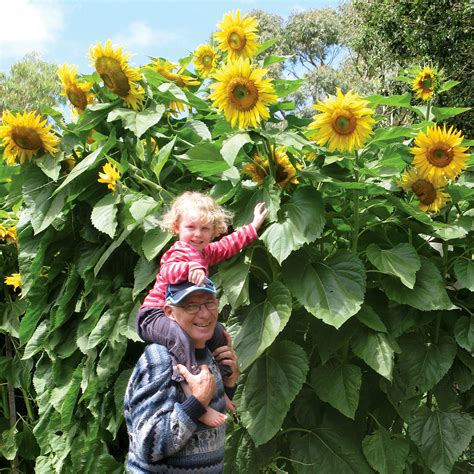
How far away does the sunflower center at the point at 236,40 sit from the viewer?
3.16 m

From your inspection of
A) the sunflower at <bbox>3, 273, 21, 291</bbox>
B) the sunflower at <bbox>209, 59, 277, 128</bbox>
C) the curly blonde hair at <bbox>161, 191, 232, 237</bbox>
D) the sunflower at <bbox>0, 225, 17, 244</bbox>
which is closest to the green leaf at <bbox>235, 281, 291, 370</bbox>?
the curly blonde hair at <bbox>161, 191, 232, 237</bbox>

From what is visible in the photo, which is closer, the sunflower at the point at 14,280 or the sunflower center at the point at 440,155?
the sunflower center at the point at 440,155

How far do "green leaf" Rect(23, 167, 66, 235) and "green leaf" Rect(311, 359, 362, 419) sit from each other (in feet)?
4.14

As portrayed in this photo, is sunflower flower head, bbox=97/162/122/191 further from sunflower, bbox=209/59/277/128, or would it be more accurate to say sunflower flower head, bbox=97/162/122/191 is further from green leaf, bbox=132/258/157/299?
sunflower, bbox=209/59/277/128

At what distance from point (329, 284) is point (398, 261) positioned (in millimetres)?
272

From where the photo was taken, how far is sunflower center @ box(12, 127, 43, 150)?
10.7 feet

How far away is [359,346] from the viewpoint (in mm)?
2707

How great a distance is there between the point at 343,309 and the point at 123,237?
88 cm

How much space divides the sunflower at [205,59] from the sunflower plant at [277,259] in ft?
1.20

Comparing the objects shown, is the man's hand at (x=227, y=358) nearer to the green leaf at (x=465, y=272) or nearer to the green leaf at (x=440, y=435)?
the green leaf at (x=440, y=435)

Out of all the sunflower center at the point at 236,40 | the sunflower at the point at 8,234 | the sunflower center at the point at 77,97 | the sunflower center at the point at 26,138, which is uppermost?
the sunflower center at the point at 236,40

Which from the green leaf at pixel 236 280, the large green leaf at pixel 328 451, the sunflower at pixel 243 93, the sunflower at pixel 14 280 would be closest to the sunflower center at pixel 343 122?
the sunflower at pixel 243 93

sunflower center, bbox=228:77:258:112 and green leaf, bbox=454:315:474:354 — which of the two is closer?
sunflower center, bbox=228:77:258:112

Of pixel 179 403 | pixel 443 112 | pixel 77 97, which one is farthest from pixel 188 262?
pixel 443 112
